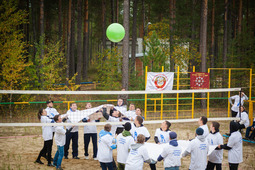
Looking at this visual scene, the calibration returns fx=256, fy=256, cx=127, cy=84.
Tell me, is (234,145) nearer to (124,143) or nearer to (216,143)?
(216,143)

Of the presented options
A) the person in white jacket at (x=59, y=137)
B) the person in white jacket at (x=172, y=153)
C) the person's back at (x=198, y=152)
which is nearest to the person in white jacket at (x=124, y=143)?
the person in white jacket at (x=172, y=153)

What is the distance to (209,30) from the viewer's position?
30406mm

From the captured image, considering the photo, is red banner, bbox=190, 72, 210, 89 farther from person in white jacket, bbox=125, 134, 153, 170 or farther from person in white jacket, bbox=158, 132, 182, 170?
person in white jacket, bbox=125, 134, 153, 170

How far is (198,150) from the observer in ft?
19.4

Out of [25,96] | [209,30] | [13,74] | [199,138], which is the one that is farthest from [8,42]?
[209,30]

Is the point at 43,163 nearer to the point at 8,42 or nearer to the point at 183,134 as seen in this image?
the point at 183,134

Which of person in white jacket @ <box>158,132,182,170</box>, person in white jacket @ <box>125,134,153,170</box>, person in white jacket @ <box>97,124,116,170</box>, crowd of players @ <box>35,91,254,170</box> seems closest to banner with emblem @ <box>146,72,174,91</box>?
crowd of players @ <box>35,91,254,170</box>

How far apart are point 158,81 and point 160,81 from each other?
4.7 inches

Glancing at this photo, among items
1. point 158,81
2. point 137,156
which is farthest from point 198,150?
point 158,81

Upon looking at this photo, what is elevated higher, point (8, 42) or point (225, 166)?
point (8, 42)

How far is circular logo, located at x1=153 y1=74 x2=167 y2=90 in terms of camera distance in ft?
46.5

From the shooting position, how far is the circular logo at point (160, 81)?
1418cm

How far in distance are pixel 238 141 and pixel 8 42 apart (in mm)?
13553

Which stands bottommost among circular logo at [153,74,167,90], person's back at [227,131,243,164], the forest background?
person's back at [227,131,243,164]
